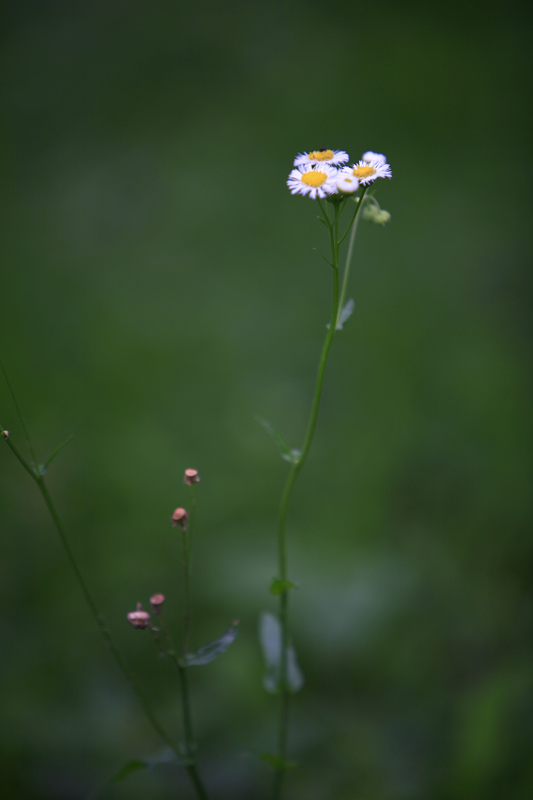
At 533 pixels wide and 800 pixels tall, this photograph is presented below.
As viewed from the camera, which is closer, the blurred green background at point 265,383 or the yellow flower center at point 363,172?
the yellow flower center at point 363,172

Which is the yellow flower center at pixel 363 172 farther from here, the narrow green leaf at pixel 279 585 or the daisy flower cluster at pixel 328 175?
the narrow green leaf at pixel 279 585

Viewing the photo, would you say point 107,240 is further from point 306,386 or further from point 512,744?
point 512,744

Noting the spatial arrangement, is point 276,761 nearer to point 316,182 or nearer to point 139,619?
point 139,619

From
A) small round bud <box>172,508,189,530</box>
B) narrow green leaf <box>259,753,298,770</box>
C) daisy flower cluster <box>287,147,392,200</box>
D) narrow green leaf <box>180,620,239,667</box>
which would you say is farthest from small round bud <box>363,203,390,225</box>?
narrow green leaf <box>259,753,298,770</box>

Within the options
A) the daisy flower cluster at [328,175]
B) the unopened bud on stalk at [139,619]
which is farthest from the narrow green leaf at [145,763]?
the daisy flower cluster at [328,175]

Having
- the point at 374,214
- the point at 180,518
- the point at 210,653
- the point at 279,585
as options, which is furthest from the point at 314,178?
the point at 210,653

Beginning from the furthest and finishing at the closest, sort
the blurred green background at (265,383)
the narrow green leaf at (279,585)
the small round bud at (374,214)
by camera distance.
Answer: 1. the blurred green background at (265,383)
2. the small round bud at (374,214)
3. the narrow green leaf at (279,585)
